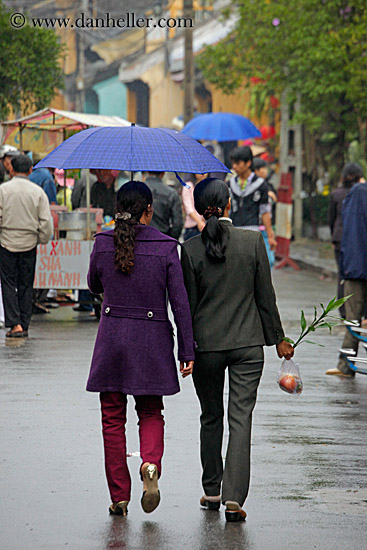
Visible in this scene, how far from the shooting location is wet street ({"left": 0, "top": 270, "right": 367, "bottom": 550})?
527 cm

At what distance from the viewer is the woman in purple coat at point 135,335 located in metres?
5.49

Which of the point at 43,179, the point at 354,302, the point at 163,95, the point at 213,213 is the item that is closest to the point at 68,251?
the point at 43,179

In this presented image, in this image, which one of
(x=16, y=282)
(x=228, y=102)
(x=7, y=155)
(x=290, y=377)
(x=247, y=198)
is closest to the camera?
(x=290, y=377)

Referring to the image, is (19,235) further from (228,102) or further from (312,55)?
(228,102)

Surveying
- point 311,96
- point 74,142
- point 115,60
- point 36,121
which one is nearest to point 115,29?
point 115,60

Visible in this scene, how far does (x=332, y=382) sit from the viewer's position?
9.69 meters

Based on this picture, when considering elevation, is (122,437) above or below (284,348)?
below

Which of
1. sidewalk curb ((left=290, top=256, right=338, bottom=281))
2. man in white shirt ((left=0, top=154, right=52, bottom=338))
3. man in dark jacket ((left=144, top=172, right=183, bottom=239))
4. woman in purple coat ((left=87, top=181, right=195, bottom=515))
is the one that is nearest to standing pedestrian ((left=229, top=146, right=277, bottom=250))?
man in dark jacket ((left=144, top=172, right=183, bottom=239))

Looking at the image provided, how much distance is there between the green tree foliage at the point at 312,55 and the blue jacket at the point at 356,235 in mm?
11409

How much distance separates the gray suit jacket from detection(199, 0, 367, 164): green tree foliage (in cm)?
1553

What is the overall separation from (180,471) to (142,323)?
1295mm

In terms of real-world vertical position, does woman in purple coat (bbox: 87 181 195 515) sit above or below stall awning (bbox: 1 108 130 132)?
below

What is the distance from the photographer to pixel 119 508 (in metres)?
5.57

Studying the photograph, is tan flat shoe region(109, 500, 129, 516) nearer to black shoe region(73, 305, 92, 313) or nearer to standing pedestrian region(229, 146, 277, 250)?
standing pedestrian region(229, 146, 277, 250)
